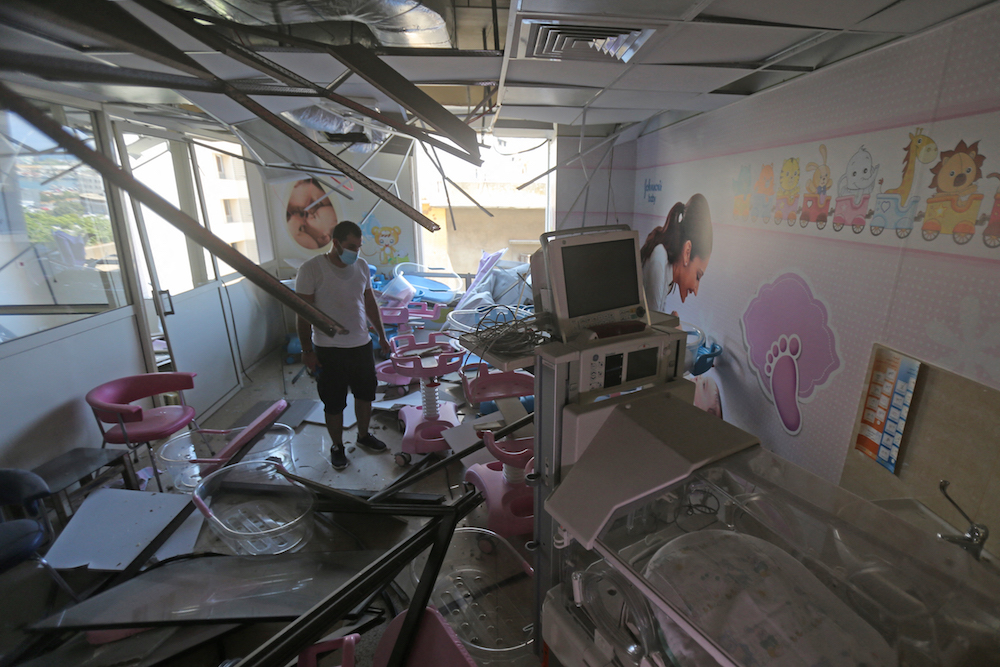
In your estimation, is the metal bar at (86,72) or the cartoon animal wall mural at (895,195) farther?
the cartoon animal wall mural at (895,195)

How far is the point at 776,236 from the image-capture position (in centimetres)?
269

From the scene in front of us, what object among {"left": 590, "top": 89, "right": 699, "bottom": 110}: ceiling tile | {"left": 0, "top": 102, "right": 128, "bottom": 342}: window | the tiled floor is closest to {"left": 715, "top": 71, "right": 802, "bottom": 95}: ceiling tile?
{"left": 590, "top": 89, "right": 699, "bottom": 110}: ceiling tile

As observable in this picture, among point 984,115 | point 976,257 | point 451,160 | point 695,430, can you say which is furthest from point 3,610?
point 451,160

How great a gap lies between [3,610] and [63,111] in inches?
113

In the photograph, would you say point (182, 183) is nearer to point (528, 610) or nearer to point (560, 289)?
point (560, 289)

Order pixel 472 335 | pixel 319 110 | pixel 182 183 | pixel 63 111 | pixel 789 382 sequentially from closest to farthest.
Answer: pixel 472 335 < pixel 789 382 < pixel 63 111 < pixel 319 110 < pixel 182 183

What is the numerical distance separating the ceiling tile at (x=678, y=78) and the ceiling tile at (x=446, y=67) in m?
0.71

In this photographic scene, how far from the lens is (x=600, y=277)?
1.72 metres

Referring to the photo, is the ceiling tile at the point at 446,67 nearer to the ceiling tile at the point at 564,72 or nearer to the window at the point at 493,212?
the ceiling tile at the point at 564,72

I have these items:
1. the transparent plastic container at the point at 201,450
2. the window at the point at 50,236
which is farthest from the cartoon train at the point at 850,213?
the window at the point at 50,236

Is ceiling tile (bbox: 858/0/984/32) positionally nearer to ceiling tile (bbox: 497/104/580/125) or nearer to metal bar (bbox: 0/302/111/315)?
ceiling tile (bbox: 497/104/580/125)

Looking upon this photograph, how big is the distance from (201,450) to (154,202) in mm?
3553

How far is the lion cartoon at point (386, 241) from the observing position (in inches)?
242

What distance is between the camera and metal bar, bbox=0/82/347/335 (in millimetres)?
528
